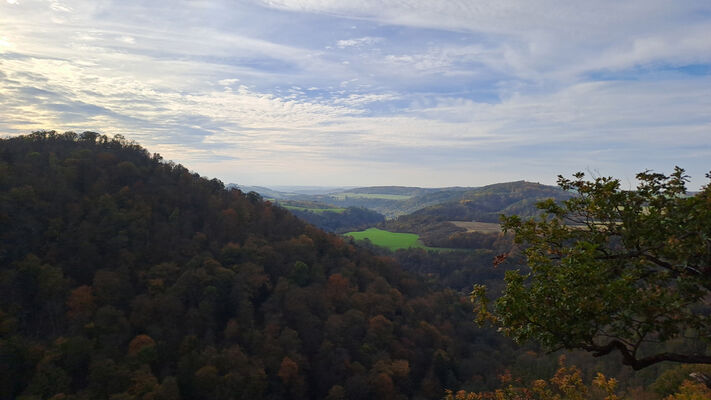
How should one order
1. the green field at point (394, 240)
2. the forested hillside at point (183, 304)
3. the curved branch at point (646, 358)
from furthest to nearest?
1. the green field at point (394, 240)
2. the forested hillside at point (183, 304)
3. the curved branch at point (646, 358)

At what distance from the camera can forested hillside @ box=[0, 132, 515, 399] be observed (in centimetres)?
4744

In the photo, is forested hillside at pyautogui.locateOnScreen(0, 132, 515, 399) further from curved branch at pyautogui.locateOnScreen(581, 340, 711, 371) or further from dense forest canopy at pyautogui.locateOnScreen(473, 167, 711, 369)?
curved branch at pyautogui.locateOnScreen(581, 340, 711, 371)

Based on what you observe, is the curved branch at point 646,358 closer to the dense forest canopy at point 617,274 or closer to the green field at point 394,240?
the dense forest canopy at point 617,274

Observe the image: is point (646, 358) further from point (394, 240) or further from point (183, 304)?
point (394, 240)

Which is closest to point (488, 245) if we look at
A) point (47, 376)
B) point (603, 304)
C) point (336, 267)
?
point (336, 267)

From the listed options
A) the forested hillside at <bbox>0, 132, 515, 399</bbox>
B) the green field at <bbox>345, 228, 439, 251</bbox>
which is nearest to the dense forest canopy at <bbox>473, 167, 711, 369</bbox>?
the forested hillside at <bbox>0, 132, 515, 399</bbox>

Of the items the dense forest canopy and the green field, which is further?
the green field

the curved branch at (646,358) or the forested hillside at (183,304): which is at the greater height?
the curved branch at (646,358)

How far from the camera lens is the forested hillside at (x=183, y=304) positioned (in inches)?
1868

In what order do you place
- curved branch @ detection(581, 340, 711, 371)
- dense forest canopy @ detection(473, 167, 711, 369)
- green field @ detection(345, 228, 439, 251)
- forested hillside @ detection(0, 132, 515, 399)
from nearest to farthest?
1. dense forest canopy @ detection(473, 167, 711, 369)
2. curved branch @ detection(581, 340, 711, 371)
3. forested hillside @ detection(0, 132, 515, 399)
4. green field @ detection(345, 228, 439, 251)

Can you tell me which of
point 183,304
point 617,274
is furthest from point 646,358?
point 183,304

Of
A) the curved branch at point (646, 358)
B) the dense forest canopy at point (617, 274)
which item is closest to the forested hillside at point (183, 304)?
the dense forest canopy at point (617, 274)

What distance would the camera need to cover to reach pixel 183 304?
62531 mm

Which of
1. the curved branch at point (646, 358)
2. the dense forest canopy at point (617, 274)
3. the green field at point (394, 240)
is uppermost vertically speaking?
the dense forest canopy at point (617, 274)
